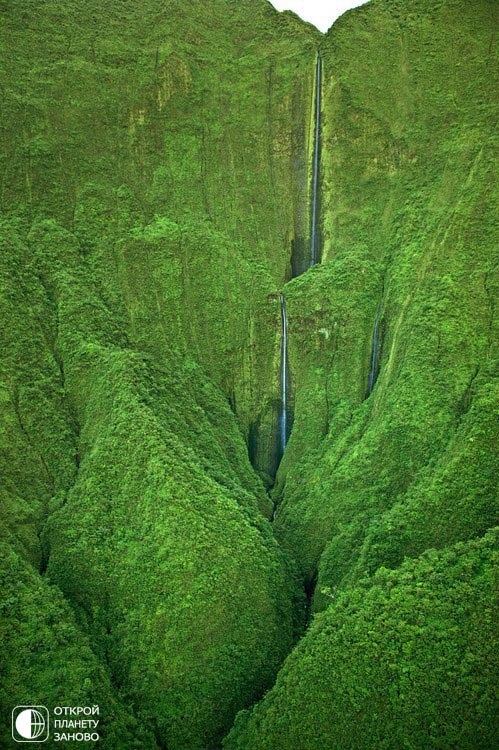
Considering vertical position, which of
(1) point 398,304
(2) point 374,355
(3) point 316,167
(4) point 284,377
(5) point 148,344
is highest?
(3) point 316,167

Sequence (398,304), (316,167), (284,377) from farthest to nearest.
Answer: (316,167) → (284,377) → (398,304)

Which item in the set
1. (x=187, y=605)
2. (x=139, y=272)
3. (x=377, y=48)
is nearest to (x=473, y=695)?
(x=187, y=605)

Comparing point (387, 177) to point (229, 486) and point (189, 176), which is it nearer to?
point (189, 176)

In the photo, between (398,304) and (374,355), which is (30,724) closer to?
(374,355)

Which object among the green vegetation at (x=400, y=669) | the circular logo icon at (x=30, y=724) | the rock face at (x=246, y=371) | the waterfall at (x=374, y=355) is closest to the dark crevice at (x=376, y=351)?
the waterfall at (x=374, y=355)

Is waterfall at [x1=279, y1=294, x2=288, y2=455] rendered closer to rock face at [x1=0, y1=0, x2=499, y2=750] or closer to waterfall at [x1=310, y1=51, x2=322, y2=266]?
rock face at [x1=0, y1=0, x2=499, y2=750]

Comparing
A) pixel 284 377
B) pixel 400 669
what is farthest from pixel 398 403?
pixel 400 669

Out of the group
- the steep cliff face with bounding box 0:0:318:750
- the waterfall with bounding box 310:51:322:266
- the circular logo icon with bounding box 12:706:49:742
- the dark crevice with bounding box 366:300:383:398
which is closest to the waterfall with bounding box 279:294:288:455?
the steep cliff face with bounding box 0:0:318:750

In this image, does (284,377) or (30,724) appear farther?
(284,377)
